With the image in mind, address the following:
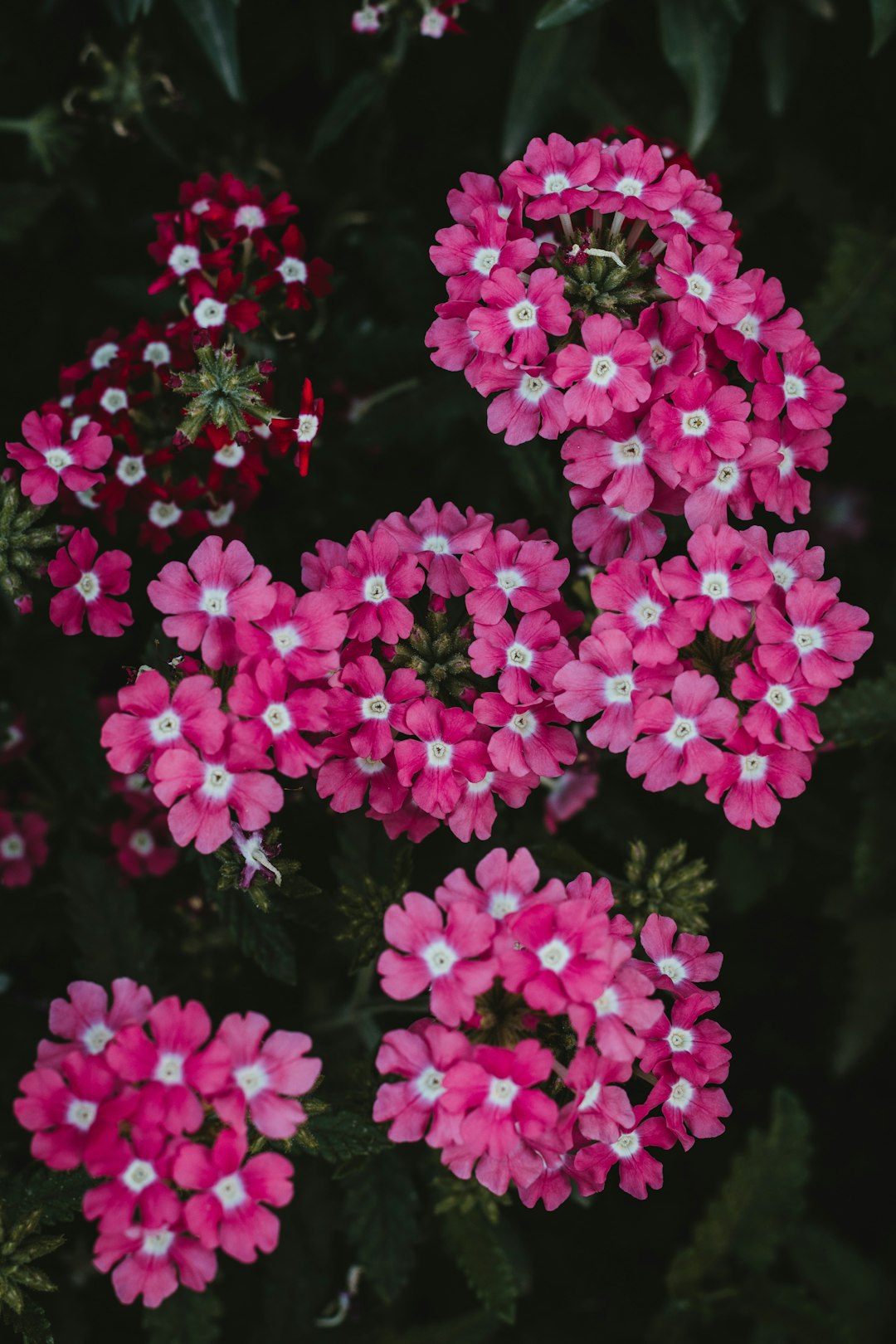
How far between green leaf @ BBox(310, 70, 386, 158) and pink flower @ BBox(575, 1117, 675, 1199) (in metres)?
1.78

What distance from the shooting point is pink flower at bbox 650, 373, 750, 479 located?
4.33 feet

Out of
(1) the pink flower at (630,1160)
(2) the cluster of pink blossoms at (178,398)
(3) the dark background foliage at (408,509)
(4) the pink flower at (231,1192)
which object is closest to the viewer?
(4) the pink flower at (231,1192)

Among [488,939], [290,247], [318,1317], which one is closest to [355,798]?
[488,939]

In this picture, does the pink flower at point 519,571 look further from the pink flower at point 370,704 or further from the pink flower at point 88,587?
Result: the pink flower at point 88,587

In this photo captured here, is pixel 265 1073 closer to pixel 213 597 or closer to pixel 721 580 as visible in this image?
pixel 213 597

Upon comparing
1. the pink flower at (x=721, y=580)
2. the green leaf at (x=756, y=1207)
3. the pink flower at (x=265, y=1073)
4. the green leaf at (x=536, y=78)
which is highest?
the green leaf at (x=536, y=78)

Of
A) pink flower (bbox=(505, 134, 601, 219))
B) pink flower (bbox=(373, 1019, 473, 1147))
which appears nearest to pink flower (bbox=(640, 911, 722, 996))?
pink flower (bbox=(373, 1019, 473, 1147))

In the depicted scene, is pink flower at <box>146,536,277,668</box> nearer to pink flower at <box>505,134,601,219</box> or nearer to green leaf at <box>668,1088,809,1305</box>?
pink flower at <box>505,134,601,219</box>

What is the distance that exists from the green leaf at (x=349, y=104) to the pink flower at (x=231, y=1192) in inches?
69.1

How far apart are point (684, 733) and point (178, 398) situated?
0.91 m

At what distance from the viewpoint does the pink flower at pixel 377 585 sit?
133cm

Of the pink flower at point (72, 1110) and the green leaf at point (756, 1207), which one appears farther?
the green leaf at point (756, 1207)

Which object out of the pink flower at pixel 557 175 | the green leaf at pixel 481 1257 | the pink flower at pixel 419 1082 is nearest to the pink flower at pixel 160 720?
the pink flower at pixel 419 1082

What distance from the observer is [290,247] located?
1.61 meters
